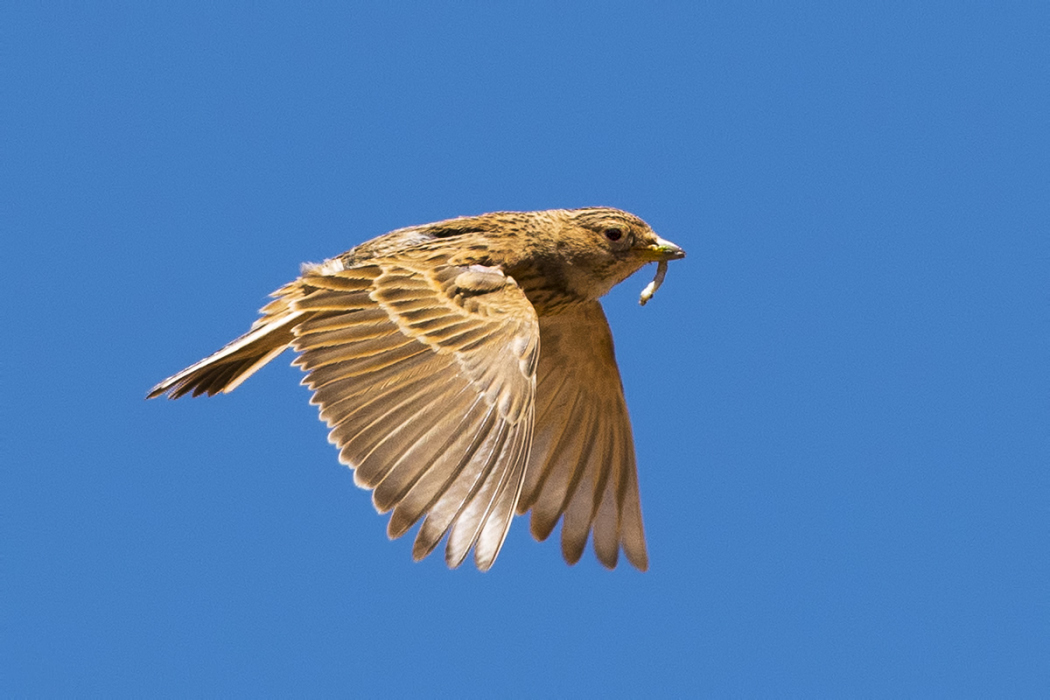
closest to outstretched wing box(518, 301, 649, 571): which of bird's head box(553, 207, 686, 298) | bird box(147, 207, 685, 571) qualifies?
bird box(147, 207, 685, 571)

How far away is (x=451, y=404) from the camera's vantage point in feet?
27.7

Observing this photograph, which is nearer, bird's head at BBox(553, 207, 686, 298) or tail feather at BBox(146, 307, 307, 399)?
tail feather at BBox(146, 307, 307, 399)

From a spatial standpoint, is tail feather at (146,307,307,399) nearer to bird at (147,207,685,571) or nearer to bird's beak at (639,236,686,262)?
bird at (147,207,685,571)

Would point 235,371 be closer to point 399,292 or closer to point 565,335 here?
point 399,292

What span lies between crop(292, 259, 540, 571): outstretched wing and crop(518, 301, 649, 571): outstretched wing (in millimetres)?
1585

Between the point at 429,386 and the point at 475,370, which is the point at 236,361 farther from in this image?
the point at 475,370

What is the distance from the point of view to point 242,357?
9.57 m

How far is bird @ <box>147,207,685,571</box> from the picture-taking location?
8.10 m

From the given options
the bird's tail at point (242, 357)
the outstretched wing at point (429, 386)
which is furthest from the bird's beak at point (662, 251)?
the bird's tail at point (242, 357)

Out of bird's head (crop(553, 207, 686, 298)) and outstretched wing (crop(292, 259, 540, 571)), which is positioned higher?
bird's head (crop(553, 207, 686, 298))

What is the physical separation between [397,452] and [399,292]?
1.31 meters

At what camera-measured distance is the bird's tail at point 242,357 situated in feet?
30.3

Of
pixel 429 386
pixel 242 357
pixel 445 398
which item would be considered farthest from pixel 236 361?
pixel 445 398

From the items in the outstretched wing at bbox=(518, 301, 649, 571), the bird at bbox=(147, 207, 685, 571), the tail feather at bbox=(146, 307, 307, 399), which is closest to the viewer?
the bird at bbox=(147, 207, 685, 571)
